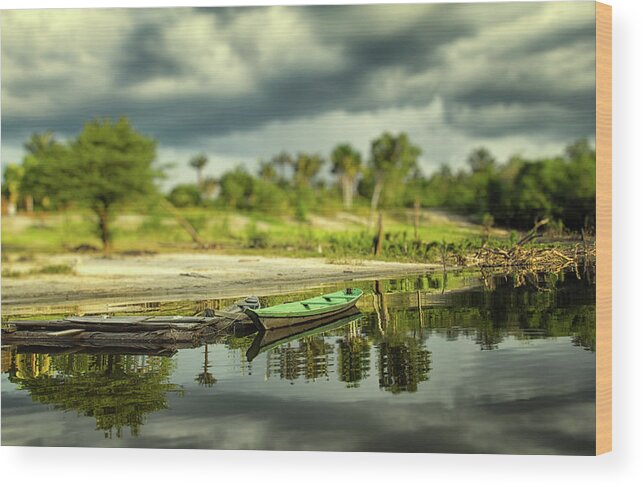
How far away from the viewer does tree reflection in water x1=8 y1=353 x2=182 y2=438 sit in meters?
8.91

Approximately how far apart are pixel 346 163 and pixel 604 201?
2.82 metres

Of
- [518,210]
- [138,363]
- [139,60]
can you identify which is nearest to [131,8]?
[139,60]

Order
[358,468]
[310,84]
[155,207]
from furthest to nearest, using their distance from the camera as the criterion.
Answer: [155,207], [310,84], [358,468]

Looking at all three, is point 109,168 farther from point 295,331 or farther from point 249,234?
point 295,331

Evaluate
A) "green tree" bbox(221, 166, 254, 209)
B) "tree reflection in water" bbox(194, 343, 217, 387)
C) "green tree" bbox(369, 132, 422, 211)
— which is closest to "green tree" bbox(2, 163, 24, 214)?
"green tree" bbox(221, 166, 254, 209)

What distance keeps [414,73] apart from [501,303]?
273cm

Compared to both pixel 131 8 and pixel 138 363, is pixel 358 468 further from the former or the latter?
pixel 131 8

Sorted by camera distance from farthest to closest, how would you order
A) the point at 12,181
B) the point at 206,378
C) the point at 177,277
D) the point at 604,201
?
the point at 177,277 < the point at 12,181 < the point at 206,378 < the point at 604,201

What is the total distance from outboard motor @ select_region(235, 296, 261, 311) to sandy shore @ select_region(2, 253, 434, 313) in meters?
0.27

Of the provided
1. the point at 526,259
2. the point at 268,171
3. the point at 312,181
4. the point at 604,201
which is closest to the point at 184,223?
the point at 268,171

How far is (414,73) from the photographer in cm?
900

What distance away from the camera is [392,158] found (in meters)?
9.29

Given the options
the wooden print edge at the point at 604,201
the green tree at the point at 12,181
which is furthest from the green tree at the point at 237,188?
the wooden print edge at the point at 604,201

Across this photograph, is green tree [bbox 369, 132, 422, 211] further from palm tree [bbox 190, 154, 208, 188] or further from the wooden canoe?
palm tree [bbox 190, 154, 208, 188]
